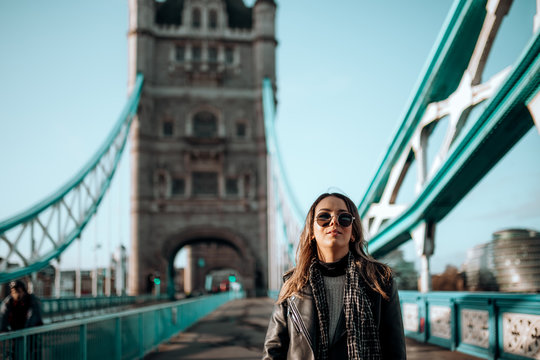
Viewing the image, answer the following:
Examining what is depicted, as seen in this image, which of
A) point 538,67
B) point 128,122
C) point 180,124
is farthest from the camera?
point 180,124

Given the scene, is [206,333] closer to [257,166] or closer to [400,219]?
[400,219]

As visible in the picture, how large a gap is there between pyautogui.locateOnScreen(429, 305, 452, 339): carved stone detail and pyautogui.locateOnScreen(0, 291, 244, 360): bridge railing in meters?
3.85

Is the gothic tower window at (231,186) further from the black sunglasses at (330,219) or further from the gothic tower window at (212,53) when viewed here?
the black sunglasses at (330,219)

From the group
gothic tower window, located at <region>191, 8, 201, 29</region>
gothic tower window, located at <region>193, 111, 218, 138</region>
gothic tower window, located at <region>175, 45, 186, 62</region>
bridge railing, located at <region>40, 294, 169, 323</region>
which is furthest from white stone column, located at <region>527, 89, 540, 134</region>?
gothic tower window, located at <region>191, 8, 201, 29</region>

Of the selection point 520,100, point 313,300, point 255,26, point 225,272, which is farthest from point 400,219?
point 225,272

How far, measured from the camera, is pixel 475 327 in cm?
646

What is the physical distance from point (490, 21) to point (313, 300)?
18.2 ft

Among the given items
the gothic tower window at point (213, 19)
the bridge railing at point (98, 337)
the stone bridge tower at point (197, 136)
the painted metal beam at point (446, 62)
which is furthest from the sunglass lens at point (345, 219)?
the gothic tower window at point (213, 19)

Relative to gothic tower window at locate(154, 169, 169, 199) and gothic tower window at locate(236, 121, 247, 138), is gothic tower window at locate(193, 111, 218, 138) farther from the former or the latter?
gothic tower window at locate(154, 169, 169, 199)

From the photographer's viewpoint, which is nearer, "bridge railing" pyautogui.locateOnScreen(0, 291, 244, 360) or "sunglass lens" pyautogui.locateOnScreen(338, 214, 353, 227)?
"sunglass lens" pyautogui.locateOnScreen(338, 214, 353, 227)

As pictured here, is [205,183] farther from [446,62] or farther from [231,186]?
[446,62]

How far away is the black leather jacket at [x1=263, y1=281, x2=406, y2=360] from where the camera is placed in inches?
81.8

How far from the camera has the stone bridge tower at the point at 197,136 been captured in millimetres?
30641

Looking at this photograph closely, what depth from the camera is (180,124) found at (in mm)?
32125
